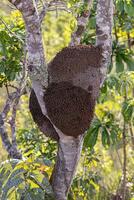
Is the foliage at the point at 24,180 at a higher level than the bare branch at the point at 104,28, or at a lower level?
lower

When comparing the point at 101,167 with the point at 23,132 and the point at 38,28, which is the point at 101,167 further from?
the point at 38,28

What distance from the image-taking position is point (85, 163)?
3395 mm

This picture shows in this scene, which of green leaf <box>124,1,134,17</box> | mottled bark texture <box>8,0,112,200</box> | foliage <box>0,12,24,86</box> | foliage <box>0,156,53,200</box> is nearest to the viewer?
foliage <box>0,156,53,200</box>

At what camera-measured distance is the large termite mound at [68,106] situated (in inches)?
88.0

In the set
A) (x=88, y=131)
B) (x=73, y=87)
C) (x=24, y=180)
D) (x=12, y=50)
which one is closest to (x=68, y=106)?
(x=73, y=87)

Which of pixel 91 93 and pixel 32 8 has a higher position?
pixel 32 8

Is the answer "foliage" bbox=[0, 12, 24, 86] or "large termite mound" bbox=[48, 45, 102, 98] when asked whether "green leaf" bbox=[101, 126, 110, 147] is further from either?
"large termite mound" bbox=[48, 45, 102, 98]

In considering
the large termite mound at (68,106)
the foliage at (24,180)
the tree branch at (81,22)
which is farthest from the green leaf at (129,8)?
the foliage at (24,180)

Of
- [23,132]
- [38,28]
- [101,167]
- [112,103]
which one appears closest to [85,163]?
[23,132]

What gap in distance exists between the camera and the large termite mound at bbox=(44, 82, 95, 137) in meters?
2.23

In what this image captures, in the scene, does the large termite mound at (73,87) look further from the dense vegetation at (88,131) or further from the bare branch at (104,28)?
the dense vegetation at (88,131)

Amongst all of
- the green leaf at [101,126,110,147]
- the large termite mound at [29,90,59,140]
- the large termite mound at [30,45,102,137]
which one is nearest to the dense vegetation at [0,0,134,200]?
the green leaf at [101,126,110,147]

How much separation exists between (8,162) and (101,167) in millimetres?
2395

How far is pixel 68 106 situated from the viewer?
7.37ft
